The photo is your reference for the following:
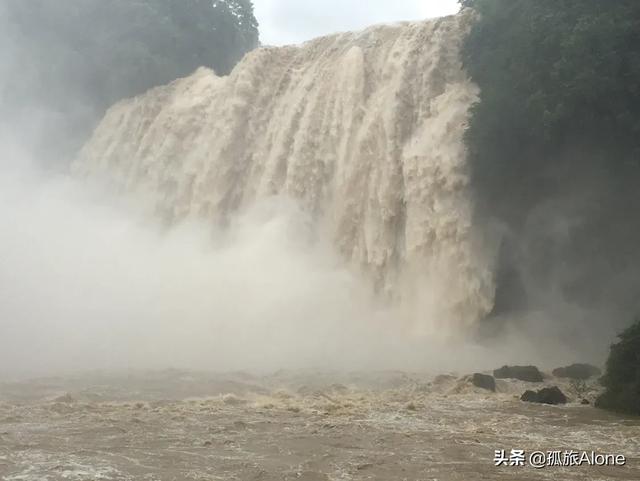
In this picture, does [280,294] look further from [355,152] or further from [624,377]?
[624,377]

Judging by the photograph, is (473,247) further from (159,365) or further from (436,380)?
(159,365)

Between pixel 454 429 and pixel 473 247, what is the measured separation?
23.1 feet

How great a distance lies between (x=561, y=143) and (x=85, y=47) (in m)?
22.1

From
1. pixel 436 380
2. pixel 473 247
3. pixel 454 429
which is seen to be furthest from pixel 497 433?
pixel 473 247

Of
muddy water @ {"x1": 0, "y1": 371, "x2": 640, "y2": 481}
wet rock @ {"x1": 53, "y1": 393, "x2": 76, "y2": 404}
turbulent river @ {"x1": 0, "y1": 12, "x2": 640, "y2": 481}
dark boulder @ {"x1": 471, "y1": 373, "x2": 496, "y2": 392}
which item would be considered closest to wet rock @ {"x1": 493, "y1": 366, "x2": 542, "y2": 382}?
muddy water @ {"x1": 0, "y1": 371, "x2": 640, "y2": 481}

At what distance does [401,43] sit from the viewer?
17.7 meters

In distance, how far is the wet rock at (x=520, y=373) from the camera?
464 inches

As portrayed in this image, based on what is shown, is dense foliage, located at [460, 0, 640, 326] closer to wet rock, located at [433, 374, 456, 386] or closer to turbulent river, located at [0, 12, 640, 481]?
turbulent river, located at [0, 12, 640, 481]

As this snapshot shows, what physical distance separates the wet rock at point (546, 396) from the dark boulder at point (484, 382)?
2.70ft

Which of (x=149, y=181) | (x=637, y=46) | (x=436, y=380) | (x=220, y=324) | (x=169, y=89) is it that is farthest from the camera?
(x=169, y=89)

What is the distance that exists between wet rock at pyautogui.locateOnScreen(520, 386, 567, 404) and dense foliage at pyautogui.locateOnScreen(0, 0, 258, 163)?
70.4 ft

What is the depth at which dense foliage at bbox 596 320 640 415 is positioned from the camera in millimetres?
9297

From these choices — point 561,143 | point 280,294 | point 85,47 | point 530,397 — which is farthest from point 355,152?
point 85,47

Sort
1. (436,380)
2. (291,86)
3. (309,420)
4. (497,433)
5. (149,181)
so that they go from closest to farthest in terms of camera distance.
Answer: (497,433) < (309,420) < (436,380) < (291,86) < (149,181)
